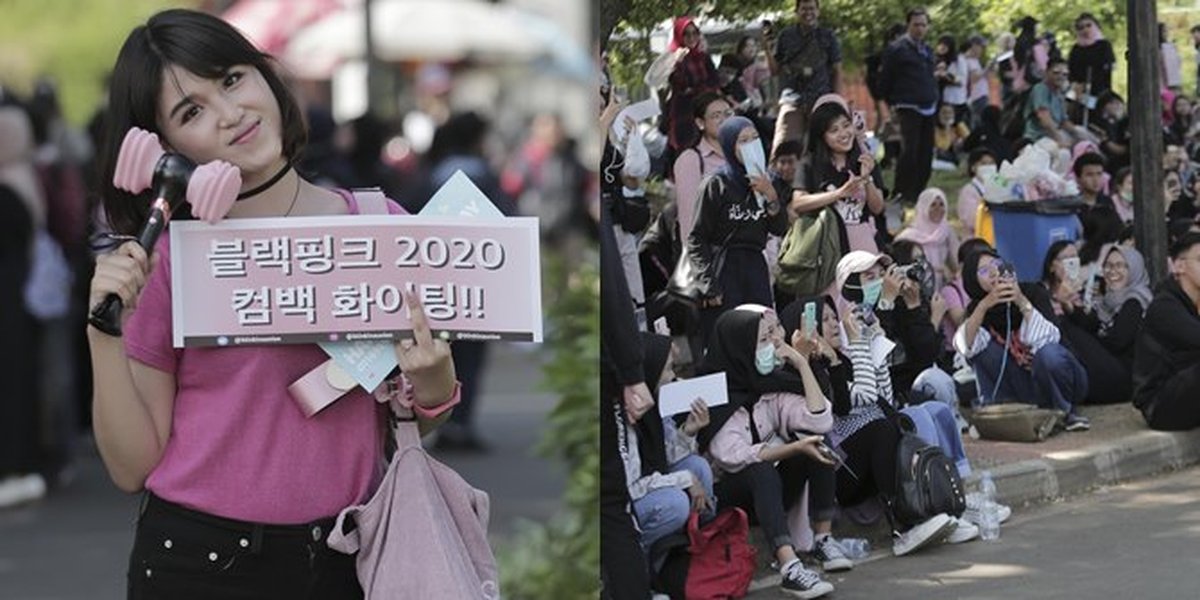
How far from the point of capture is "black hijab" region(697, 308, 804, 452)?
22.2ft

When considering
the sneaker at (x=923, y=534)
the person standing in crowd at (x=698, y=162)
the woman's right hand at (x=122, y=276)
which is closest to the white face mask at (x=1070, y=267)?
the sneaker at (x=923, y=534)

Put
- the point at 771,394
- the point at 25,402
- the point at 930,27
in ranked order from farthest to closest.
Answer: the point at 930,27, the point at 771,394, the point at 25,402

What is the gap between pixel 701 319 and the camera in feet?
22.7

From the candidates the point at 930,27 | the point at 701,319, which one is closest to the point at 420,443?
the point at 701,319

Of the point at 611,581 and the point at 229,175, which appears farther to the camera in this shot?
the point at 611,581

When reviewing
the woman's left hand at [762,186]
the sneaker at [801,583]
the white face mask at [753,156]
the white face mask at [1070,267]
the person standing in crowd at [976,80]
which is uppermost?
the person standing in crowd at [976,80]

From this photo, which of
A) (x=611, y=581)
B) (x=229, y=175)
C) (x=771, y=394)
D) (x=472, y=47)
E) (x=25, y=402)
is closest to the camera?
(x=229, y=175)

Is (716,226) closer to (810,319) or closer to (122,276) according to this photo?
(810,319)

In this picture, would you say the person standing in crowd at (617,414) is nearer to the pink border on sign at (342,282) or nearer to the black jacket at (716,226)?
the black jacket at (716,226)

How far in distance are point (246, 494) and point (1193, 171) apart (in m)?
8.25

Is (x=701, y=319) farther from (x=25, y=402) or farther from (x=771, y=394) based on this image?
(x=25, y=402)

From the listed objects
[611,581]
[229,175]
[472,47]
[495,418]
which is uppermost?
[472,47]

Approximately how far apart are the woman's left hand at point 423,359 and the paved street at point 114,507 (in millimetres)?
830

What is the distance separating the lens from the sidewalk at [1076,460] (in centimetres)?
820
